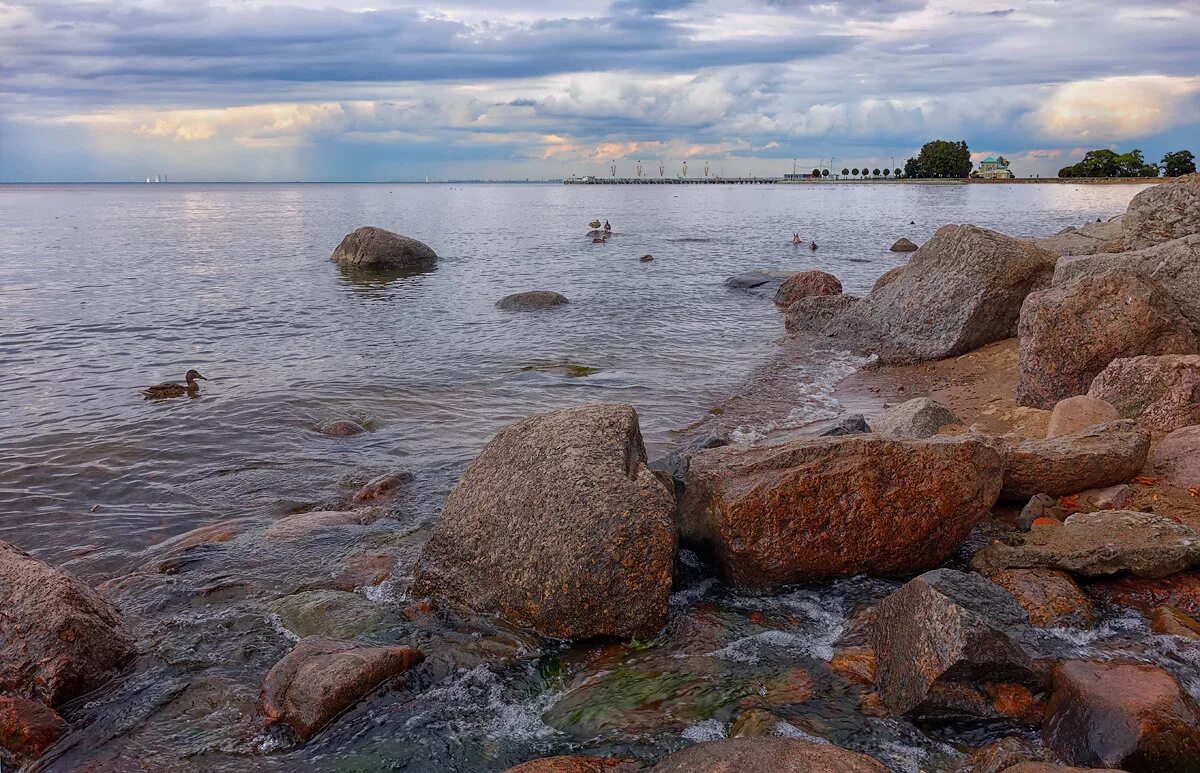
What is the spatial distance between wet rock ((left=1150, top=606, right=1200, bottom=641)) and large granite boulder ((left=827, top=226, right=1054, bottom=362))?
33.2ft

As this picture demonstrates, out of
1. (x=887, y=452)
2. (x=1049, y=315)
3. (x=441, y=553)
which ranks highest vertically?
(x=1049, y=315)

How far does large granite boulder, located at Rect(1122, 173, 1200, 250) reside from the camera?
46.7 ft

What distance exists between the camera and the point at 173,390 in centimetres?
1566

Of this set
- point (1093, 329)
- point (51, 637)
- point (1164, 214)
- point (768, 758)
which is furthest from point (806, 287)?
point (51, 637)

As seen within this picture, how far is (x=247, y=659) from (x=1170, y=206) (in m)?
16.5

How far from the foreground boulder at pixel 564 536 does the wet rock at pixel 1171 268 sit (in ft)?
27.3

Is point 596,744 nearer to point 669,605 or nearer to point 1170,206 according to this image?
point 669,605

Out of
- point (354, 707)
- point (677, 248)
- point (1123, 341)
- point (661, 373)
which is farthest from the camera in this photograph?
point (677, 248)

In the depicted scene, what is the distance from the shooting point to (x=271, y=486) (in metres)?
11.2

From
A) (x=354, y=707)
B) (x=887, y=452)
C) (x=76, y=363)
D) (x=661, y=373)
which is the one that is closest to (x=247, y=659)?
(x=354, y=707)

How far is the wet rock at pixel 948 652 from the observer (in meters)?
5.33

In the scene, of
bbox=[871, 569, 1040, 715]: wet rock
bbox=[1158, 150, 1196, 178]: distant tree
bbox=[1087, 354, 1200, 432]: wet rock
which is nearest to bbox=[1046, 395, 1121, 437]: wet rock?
bbox=[1087, 354, 1200, 432]: wet rock

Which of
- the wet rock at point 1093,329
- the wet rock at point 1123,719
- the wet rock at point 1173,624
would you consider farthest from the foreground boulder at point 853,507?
the wet rock at point 1093,329

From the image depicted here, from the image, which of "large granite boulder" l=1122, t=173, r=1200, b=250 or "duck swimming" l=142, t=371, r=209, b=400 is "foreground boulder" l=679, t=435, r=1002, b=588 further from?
"duck swimming" l=142, t=371, r=209, b=400
